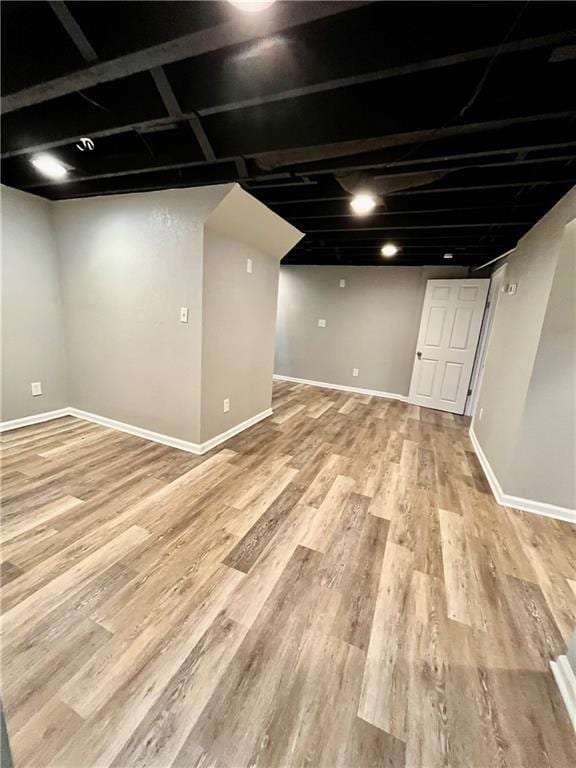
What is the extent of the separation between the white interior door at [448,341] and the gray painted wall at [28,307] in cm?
499

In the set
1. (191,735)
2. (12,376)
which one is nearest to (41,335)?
(12,376)

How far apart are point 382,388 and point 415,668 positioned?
14.9 ft

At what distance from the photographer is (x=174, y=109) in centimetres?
146

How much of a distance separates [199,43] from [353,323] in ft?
15.1

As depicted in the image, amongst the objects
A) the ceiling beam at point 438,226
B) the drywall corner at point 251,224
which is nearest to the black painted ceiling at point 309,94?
the drywall corner at point 251,224

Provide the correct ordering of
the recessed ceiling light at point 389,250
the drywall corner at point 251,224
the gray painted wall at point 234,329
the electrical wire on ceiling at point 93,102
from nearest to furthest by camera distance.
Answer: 1. the electrical wire on ceiling at point 93,102
2. the drywall corner at point 251,224
3. the gray painted wall at point 234,329
4. the recessed ceiling light at point 389,250

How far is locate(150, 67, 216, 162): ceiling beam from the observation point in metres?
1.34

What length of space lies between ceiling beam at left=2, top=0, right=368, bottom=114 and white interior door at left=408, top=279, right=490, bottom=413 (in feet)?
14.2

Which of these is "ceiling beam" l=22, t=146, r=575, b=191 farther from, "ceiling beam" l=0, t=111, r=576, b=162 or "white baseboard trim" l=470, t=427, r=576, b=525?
"white baseboard trim" l=470, t=427, r=576, b=525

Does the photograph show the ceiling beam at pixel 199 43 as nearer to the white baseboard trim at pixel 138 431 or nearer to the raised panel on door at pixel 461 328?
the white baseboard trim at pixel 138 431

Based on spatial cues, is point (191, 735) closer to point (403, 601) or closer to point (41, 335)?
point (403, 601)

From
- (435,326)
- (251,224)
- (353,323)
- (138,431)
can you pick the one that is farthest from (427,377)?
(138,431)

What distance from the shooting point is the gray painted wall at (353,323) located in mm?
5078

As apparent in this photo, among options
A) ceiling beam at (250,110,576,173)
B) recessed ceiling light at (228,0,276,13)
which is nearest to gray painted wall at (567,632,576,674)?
ceiling beam at (250,110,576,173)
